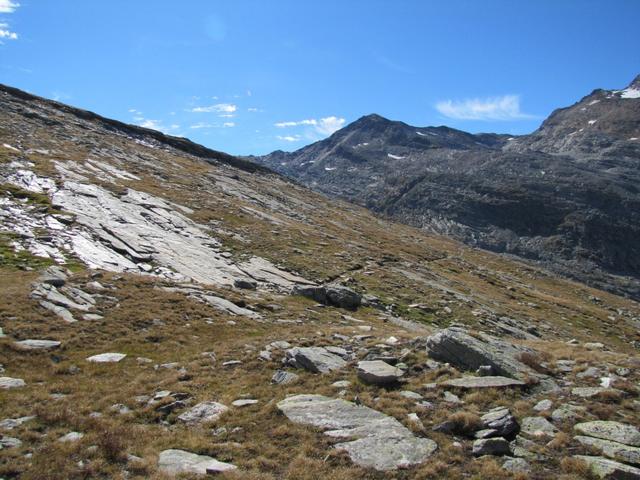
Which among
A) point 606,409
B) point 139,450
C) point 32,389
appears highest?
point 606,409

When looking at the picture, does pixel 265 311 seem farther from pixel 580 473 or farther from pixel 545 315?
pixel 545 315

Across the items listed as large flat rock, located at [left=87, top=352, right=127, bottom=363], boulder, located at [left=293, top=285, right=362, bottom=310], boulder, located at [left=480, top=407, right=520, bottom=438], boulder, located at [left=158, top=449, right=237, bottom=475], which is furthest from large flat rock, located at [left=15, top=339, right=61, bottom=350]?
boulder, located at [left=293, top=285, right=362, bottom=310]

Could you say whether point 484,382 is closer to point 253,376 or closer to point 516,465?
point 516,465

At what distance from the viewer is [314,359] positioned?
16.9 metres

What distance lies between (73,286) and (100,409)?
1247cm

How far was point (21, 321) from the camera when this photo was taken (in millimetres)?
18641

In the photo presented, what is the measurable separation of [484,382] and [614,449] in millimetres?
4262

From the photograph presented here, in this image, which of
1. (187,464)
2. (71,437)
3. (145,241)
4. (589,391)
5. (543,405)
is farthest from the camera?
(145,241)

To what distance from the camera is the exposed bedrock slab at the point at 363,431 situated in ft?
34.8

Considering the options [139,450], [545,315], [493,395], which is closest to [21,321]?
[139,450]

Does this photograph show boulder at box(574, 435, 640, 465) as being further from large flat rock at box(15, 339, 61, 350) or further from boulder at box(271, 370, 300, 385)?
large flat rock at box(15, 339, 61, 350)

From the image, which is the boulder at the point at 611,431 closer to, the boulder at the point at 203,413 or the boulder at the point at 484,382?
the boulder at the point at 484,382

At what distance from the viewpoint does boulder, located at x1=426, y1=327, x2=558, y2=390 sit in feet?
50.0

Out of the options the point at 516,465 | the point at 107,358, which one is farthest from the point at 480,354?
the point at 107,358
